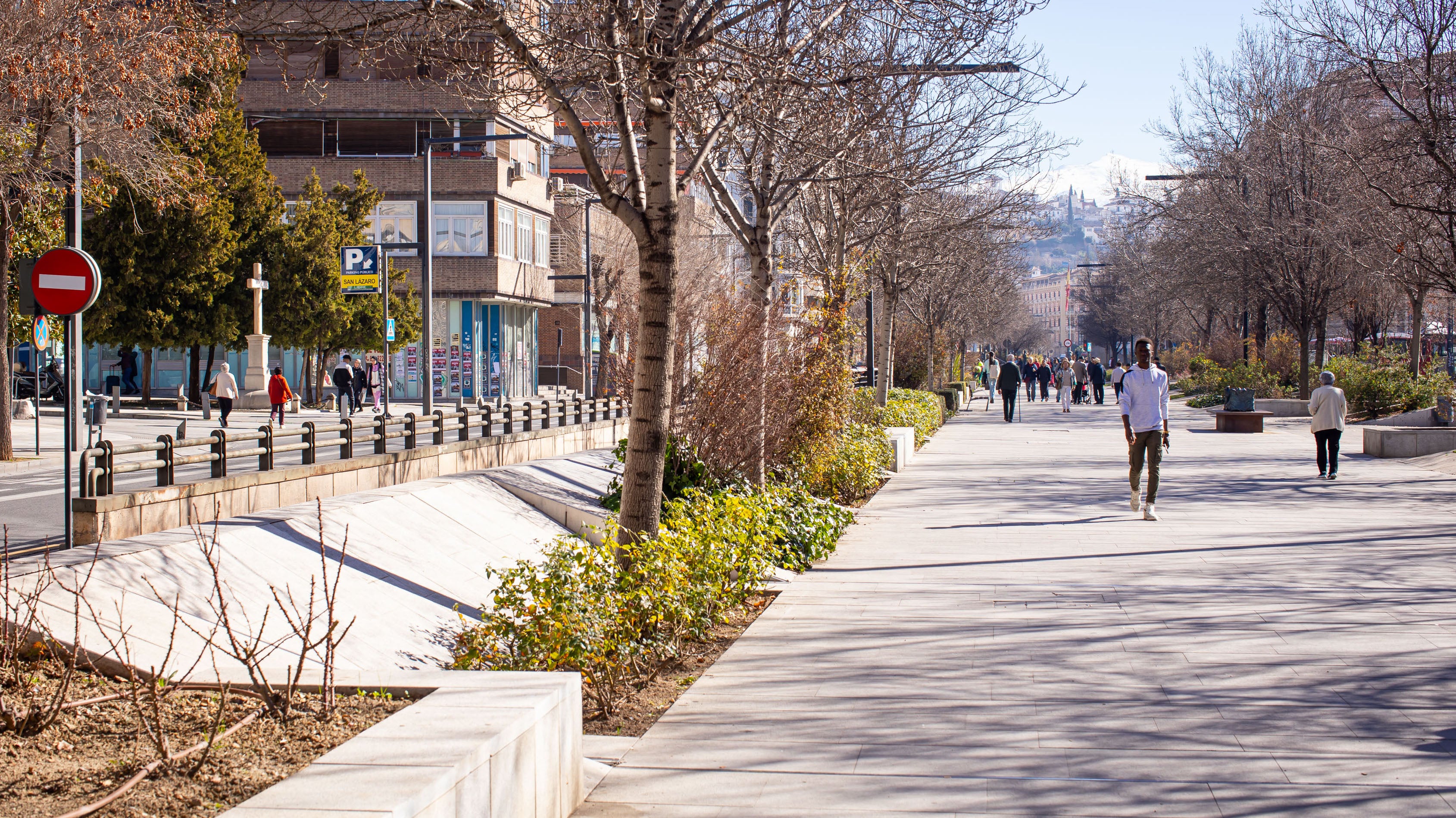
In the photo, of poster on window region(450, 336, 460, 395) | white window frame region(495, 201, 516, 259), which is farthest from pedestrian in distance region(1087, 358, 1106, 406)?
poster on window region(450, 336, 460, 395)

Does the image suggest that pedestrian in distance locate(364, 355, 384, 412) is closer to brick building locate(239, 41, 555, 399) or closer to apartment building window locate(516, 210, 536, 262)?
brick building locate(239, 41, 555, 399)

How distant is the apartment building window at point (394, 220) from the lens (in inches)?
1956

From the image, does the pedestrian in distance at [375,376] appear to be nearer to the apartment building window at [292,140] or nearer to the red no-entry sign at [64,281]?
the apartment building window at [292,140]

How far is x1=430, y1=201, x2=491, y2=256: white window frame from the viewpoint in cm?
4906

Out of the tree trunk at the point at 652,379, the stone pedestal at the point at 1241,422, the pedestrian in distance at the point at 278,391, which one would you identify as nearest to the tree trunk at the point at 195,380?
the pedestrian in distance at the point at 278,391

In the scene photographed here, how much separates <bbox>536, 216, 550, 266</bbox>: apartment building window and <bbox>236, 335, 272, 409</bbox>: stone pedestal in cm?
1747

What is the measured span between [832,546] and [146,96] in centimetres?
1179

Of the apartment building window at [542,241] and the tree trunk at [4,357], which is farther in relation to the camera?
the apartment building window at [542,241]

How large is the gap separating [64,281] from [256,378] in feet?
98.6

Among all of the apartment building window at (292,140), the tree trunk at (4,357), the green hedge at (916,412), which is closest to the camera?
the tree trunk at (4,357)

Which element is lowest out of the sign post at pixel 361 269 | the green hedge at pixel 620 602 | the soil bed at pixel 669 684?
the soil bed at pixel 669 684

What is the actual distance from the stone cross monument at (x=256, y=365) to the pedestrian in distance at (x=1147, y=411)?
30.0 m

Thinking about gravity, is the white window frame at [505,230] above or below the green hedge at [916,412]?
above

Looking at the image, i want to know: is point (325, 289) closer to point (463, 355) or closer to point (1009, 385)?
point (463, 355)
